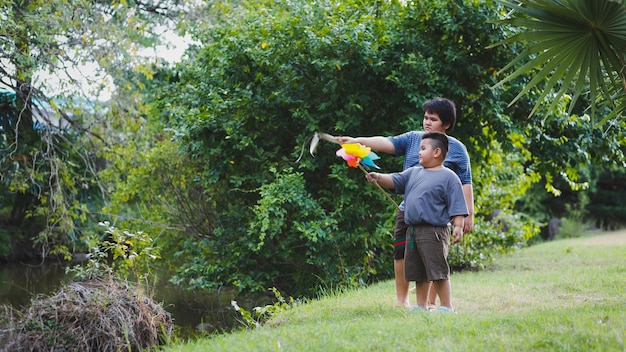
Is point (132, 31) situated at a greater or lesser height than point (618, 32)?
greater

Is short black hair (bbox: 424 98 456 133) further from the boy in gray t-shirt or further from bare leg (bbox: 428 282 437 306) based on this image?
bare leg (bbox: 428 282 437 306)

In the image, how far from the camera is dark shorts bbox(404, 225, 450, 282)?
4.93 m

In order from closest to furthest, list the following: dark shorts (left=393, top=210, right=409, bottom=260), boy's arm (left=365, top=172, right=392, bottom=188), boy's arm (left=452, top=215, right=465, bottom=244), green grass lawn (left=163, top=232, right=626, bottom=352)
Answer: green grass lawn (left=163, top=232, right=626, bottom=352), boy's arm (left=452, top=215, right=465, bottom=244), boy's arm (left=365, top=172, right=392, bottom=188), dark shorts (left=393, top=210, right=409, bottom=260)

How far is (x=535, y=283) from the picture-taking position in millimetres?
7297

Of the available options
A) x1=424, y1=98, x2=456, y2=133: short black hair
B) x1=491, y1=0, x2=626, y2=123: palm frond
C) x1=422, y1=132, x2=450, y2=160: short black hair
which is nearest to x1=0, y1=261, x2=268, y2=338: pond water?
x1=422, y1=132, x2=450, y2=160: short black hair

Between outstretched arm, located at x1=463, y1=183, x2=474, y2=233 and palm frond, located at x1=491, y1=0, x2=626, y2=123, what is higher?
palm frond, located at x1=491, y1=0, x2=626, y2=123

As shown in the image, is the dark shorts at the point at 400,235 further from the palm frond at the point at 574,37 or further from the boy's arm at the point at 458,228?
the palm frond at the point at 574,37

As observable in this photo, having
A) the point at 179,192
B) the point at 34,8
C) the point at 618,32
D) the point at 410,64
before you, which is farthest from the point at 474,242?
the point at 34,8

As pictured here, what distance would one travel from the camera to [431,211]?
4949 mm

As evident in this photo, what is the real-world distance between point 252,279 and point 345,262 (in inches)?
44.8

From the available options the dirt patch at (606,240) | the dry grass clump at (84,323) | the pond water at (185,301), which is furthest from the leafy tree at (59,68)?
the dirt patch at (606,240)

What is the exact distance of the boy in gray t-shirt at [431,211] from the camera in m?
4.93

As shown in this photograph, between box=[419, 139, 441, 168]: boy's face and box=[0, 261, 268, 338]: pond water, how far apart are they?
2.96m

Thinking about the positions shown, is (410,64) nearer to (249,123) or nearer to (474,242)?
(249,123)
